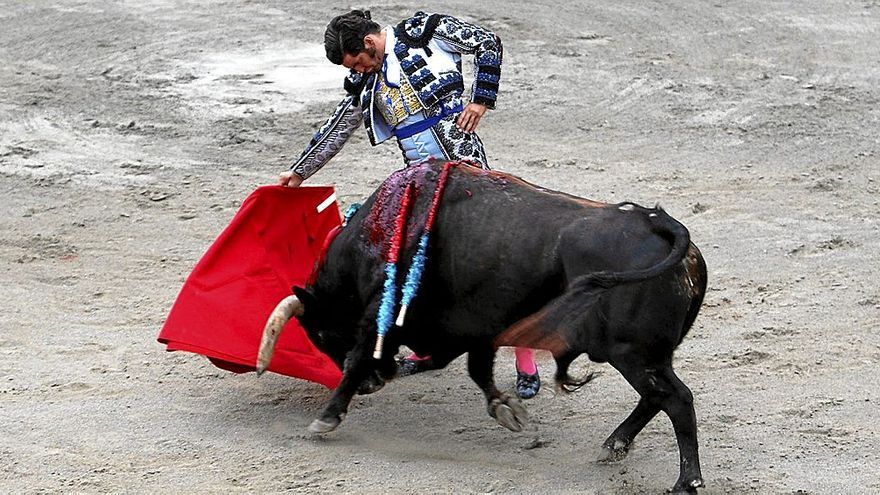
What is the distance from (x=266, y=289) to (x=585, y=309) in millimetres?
1554

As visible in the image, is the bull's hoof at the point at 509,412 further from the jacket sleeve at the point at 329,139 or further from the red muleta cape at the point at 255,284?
the jacket sleeve at the point at 329,139

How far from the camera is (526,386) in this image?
5.38 meters

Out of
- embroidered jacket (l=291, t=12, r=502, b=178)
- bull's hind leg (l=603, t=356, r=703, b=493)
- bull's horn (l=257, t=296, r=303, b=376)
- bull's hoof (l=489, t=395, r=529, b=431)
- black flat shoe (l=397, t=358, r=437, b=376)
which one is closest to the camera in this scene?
bull's hind leg (l=603, t=356, r=703, b=493)

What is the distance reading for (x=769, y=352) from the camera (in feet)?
18.5

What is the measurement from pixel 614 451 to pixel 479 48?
1.60 m

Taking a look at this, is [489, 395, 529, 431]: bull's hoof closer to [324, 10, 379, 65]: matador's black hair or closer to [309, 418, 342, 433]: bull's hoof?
[309, 418, 342, 433]: bull's hoof

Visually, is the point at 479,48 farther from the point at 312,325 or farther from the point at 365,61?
the point at 312,325

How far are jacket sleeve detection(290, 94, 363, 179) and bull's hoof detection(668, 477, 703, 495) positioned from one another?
6.46 ft

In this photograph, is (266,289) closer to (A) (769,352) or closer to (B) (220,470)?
(B) (220,470)

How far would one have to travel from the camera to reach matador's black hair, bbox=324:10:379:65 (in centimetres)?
501

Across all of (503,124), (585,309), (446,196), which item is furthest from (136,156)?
(585,309)

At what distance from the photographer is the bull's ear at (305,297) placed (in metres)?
5.03

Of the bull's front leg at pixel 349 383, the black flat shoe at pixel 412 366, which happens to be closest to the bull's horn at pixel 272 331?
the bull's front leg at pixel 349 383

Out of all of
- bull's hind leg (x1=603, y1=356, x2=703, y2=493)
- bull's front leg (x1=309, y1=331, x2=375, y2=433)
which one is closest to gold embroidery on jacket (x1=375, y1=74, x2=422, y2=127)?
bull's front leg (x1=309, y1=331, x2=375, y2=433)
